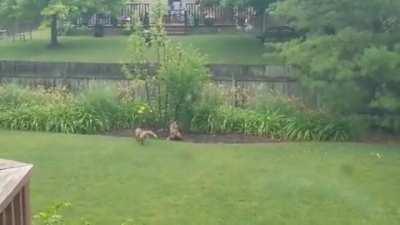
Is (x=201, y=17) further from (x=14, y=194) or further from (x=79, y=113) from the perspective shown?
(x=14, y=194)

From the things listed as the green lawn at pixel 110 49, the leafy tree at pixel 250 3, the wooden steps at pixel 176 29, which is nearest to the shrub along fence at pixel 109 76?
the green lawn at pixel 110 49

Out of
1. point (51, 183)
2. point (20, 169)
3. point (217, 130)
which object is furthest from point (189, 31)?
point (20, 169)

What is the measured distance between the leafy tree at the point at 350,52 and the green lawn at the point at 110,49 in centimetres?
881

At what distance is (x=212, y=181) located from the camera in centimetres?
788

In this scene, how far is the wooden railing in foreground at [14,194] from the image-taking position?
2764 mm

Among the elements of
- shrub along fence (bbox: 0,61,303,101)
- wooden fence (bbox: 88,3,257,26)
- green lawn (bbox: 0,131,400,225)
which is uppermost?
wooden fence (bbox: 88,3,257,26)

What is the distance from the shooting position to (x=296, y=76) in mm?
11938

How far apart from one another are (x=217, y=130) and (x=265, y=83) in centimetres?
226

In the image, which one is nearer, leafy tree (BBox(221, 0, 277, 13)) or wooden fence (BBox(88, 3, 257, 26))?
leafy tree (BBox(221, 0, 277, 13))

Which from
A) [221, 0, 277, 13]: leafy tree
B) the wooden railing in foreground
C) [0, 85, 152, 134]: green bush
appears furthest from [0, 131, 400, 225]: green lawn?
[221, 0, 277, 13]: leafy tree

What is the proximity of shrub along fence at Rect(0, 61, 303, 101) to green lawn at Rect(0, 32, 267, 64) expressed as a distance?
4.51 meters

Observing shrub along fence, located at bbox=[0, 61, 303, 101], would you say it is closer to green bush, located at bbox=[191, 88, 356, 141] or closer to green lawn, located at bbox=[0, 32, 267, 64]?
green bush, located at bbox=[191, 88, 356, 141]

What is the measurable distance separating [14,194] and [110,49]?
20693 mm

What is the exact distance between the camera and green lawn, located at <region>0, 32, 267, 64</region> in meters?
21.2
